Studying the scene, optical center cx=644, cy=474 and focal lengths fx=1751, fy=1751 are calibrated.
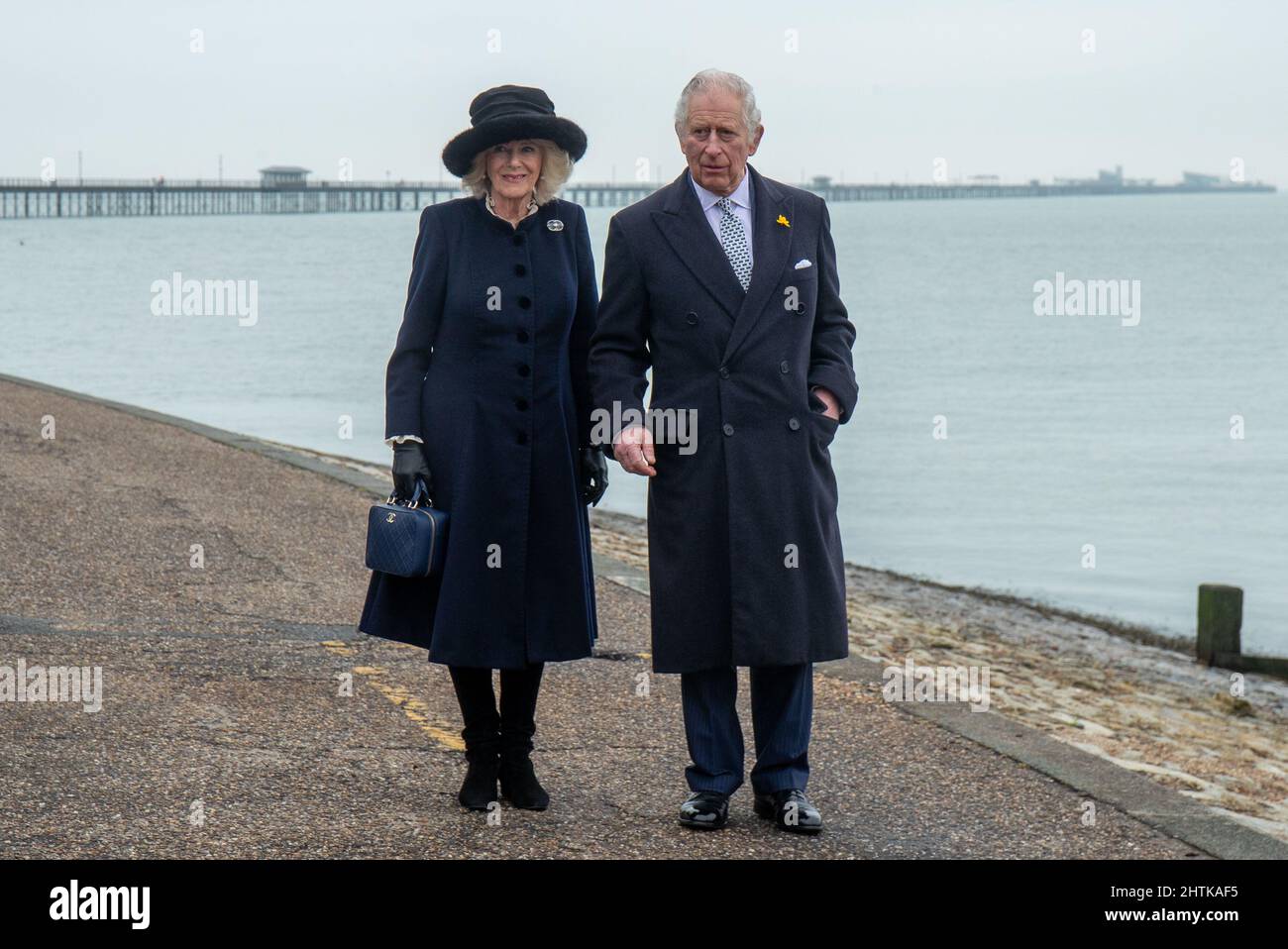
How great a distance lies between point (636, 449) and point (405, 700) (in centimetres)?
200

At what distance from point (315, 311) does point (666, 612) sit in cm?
5103

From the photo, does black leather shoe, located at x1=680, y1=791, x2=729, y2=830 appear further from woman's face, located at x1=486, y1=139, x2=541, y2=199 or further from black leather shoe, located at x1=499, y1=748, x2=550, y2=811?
woman's face, located at x1=486, y1=139, x2=541, y2=199

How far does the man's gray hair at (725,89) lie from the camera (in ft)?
14.6

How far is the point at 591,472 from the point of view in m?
4.82

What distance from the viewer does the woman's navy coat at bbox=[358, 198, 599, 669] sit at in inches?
185

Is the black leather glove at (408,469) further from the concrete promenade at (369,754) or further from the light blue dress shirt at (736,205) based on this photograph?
the light blue dress shirt at (736,205)

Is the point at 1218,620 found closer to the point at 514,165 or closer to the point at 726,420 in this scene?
the point at 726,420

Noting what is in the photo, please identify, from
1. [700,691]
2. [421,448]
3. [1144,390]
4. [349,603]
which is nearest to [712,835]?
[700,691]

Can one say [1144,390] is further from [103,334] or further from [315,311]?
[315,311]

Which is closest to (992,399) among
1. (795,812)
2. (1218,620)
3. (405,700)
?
(1218,620)

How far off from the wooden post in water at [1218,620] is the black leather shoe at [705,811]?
268 inches

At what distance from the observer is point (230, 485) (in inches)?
439

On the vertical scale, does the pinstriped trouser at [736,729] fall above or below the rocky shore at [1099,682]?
above

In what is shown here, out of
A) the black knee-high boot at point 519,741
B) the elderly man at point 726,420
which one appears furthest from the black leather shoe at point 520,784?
the elderly man at point 726,420
